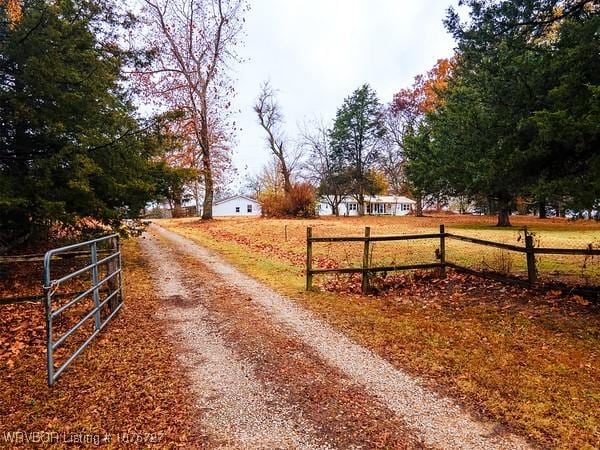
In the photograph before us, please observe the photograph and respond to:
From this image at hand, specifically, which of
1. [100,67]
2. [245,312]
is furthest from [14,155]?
[245,312]

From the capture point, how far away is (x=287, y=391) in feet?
13.0

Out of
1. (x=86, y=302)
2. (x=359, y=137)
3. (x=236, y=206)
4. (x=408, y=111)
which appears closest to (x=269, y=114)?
(x=359, y=137)

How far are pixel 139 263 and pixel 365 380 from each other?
9345 mm

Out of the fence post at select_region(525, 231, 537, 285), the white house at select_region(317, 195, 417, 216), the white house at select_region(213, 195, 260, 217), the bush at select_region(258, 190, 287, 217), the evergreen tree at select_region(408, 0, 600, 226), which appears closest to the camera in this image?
the evergreen tree at select_region(408, 0, 600, 226)

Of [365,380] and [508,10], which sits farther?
[508,10]

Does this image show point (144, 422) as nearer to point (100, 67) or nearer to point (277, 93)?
point (100, 67)

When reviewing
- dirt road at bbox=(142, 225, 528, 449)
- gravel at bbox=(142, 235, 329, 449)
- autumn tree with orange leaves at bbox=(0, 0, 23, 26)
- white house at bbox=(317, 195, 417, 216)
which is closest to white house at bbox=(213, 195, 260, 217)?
white house at bbox=(317, 195, 417, 216)

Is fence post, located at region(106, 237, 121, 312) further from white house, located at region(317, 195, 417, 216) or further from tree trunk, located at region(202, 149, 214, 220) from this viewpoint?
white house, located at region(317, 195, 417, 216)

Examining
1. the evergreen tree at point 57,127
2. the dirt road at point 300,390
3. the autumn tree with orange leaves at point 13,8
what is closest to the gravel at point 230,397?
the dirt road at point 300,390

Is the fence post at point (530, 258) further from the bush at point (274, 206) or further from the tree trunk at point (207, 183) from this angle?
the bush at point (274, 206)

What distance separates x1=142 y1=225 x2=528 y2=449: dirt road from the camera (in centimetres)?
320

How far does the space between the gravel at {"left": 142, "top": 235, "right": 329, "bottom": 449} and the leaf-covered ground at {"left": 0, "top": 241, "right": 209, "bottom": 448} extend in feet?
0.56

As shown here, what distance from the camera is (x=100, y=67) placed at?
8.53 meters

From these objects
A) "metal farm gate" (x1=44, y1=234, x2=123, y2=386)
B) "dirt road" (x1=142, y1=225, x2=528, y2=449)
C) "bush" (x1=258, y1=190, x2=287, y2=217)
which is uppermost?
"bush" (x1=258, y1=190, x2=287, y2=217)
